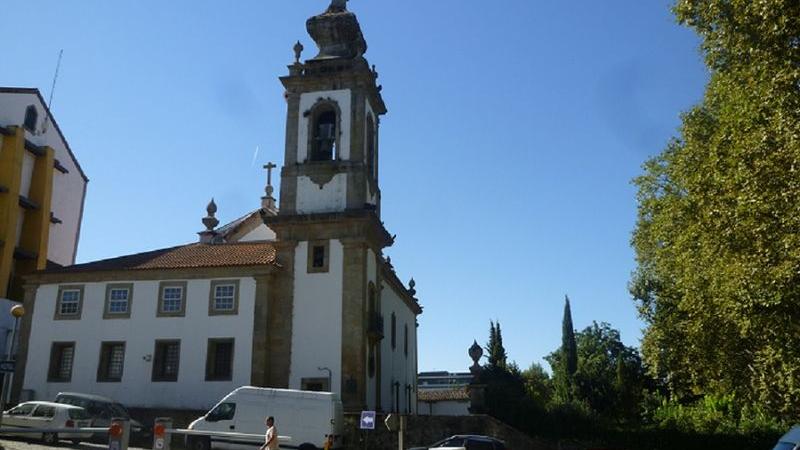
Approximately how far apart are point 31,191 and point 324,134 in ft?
65.5

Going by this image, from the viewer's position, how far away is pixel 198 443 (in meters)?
22.0

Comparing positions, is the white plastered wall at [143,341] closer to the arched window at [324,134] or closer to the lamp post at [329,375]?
the lamp post at [329,375]

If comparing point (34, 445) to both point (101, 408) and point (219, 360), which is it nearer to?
point (101, 408)

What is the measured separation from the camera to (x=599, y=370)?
55250 mm

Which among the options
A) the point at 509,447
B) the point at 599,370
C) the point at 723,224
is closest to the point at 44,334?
the point at 509,447

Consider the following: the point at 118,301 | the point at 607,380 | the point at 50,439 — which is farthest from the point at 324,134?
the point at 607,380

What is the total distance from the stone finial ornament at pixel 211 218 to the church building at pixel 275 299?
11.2ft

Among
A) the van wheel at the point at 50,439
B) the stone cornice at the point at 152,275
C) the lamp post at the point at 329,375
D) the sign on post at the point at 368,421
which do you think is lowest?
the van wheel at the point at 50,439

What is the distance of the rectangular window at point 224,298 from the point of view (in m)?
28.9

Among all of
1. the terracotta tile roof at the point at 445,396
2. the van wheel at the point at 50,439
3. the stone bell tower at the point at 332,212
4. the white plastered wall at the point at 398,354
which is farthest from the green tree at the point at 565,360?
the van wheel at the point at 50,439

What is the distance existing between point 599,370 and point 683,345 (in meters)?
32.8

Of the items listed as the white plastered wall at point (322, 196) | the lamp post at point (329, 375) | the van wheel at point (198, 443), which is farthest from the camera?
the white plastered wall at point (322, 196)

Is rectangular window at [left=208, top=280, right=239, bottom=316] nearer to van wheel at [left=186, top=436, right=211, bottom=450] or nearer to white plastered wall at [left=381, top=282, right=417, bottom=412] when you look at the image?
white plastered wall at [left=381, top=282, right=417, bottom=412]

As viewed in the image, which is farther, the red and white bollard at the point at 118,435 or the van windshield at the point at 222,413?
the van windshield at the point at 222,413
